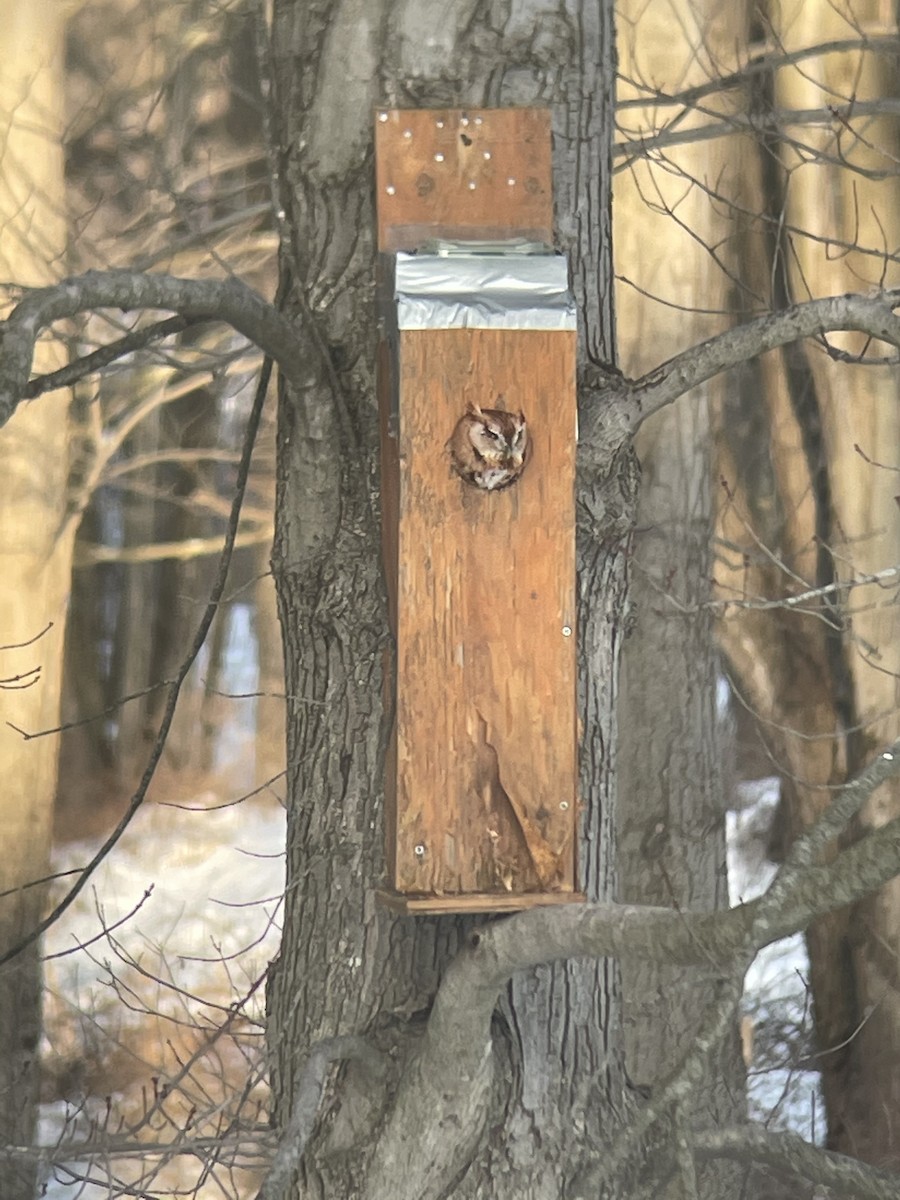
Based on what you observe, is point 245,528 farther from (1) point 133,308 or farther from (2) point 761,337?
(1) point 133,308

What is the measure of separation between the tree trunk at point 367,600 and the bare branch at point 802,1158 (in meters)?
0.30

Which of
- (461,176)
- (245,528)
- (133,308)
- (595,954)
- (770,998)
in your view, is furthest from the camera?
(245,528)

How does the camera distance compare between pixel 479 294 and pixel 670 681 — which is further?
pixel 670 681

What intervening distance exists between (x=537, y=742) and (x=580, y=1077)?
0.57 metres

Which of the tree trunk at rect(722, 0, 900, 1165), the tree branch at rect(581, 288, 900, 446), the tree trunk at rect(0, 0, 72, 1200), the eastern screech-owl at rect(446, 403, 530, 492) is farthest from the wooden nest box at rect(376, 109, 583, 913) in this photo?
the tree trunk at rect(0, 0, 72, 1200)

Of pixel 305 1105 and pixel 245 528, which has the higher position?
pixel 245 528

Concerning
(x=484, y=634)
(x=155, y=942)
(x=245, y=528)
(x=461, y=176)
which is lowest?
(x=155, y=942)

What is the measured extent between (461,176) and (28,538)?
4.21 m

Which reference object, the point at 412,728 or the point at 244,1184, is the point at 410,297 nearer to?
the point at 412,728

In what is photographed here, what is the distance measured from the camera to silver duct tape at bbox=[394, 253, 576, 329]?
1900mm

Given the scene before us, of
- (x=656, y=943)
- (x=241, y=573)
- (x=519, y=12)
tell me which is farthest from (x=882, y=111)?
(x=241, y=573)

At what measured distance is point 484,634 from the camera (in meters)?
1.92

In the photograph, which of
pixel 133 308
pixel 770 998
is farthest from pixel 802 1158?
pixel 770 998

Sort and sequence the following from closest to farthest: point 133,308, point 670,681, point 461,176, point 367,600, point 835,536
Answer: point 133,308, point 461,176, point 367,600, point 670,681, point 835,536
